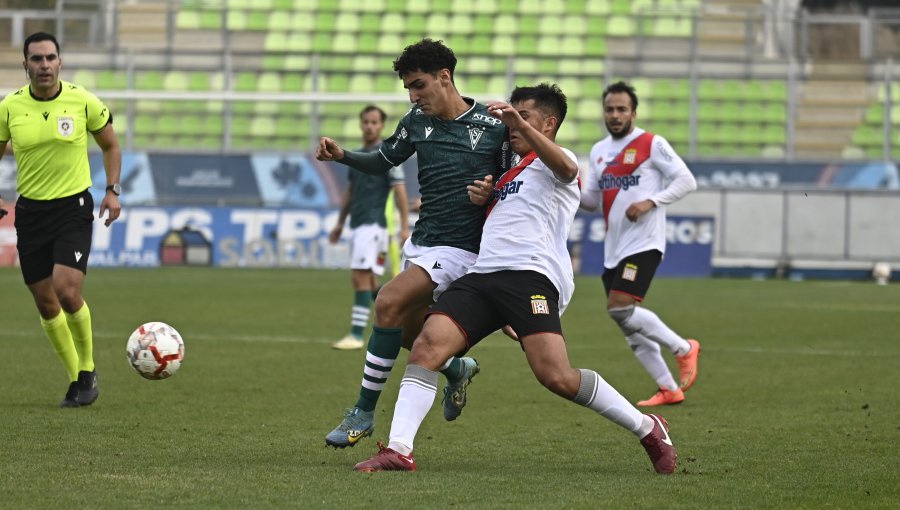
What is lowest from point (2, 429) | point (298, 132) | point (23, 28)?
point (2, 429)

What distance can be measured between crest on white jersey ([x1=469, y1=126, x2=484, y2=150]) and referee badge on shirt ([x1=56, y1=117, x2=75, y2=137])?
122 inches

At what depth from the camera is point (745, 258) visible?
25.6 m

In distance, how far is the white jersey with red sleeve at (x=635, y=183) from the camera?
9.80 metres

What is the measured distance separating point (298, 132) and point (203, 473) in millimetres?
21792

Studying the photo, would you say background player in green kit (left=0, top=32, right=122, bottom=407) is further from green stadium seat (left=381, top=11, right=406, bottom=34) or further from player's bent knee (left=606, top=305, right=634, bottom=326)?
green stadium seat (left=381, top=11, right=406, bottom=34)

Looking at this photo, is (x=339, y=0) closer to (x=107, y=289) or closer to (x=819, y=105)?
(x=819, y=105)

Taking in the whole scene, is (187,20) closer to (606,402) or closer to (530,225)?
(530,225)

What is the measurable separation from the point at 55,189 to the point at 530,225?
3.60 metres

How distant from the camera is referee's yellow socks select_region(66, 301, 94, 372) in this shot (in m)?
8.80

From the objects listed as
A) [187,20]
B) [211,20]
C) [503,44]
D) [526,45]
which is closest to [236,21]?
[211,20]

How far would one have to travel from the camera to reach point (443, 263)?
6.71 m

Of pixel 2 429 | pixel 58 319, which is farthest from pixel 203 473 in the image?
pixel 58 319

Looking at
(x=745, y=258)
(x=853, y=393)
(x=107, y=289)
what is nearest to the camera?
(x=853, y=393)

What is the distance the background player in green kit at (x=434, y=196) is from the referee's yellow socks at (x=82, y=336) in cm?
275
